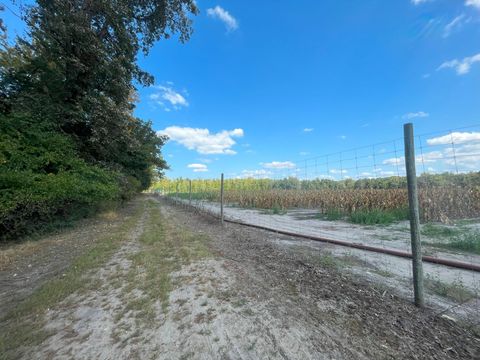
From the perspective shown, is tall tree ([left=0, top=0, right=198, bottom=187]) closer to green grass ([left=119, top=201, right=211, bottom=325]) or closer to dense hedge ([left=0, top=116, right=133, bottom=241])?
dense hedge ([left=0, top=116, right=133, bottom=241])

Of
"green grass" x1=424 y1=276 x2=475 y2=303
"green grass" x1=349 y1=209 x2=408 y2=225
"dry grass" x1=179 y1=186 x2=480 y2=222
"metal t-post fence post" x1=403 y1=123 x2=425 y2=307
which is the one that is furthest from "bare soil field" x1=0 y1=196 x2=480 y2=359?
"dry grass" x1=179 y1=186 x2=480 y2=222

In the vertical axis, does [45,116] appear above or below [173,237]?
above

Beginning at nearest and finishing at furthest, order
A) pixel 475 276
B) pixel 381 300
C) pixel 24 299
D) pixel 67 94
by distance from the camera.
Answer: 1. pixel 381 300
2. pixel 24 299
3. pixel 475 276
4. pixel 67 94

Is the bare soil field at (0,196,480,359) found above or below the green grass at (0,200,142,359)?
above

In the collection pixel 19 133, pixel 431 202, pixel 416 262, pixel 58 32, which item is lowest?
pixel 416 262

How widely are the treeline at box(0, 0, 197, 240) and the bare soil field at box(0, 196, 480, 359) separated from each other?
8.44 feet

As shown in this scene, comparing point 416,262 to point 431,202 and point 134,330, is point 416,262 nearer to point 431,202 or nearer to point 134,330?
point 134,330

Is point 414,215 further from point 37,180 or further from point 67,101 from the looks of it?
point 67,101

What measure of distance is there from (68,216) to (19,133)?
303 centimetres

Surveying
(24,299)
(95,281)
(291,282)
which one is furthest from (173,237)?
(291,282)

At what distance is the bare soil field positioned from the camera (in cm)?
175

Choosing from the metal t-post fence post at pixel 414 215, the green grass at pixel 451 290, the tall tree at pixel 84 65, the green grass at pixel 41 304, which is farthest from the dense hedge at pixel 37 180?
the green grass at pixel 451 290

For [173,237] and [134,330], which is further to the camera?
[173,237]

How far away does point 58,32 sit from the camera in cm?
707
